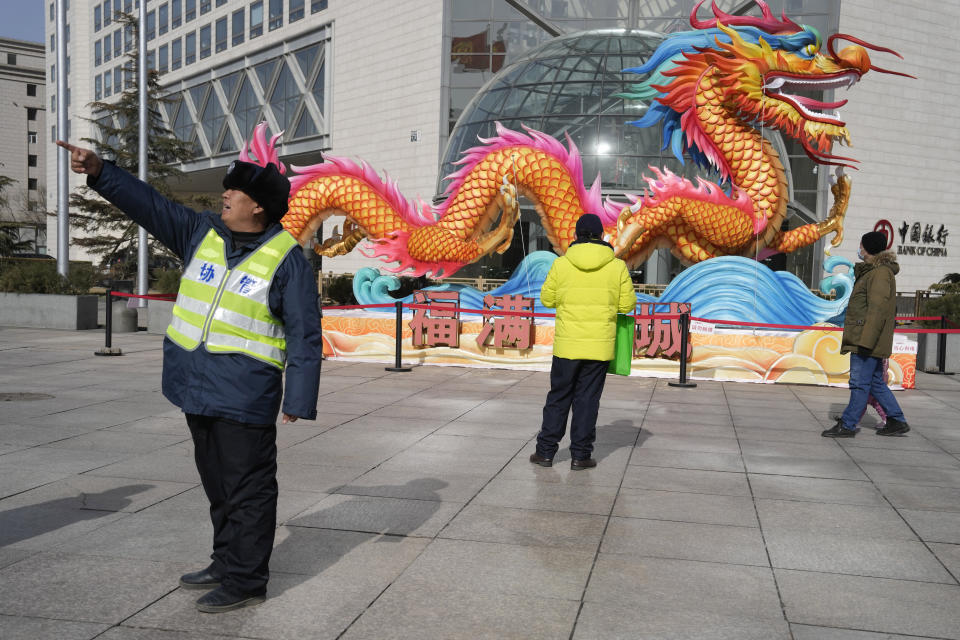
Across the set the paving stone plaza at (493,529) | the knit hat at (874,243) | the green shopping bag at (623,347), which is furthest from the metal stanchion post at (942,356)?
the green shopping bag at (623,347)

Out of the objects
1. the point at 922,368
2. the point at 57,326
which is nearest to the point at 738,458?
the point at 922,368

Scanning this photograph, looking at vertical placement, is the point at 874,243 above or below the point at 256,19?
A: below

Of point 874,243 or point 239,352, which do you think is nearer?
point 239,352

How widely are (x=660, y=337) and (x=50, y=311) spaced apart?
1294 centimetres

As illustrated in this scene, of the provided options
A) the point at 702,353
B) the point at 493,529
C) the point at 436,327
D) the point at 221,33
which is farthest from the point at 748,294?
the point at 221,33

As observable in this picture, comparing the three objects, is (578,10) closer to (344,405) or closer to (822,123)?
(822,123)

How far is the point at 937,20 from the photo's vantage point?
30984 millimetres

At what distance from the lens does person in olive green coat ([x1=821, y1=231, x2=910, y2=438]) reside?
24.2 feet

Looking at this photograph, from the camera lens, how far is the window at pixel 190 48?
4612 centimetres

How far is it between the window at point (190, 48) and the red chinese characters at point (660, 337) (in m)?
40.8

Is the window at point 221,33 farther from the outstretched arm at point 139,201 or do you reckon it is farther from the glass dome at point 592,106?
the outstretched arm at point 139,201

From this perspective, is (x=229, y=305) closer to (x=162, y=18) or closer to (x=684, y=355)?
(x=684, y=355)

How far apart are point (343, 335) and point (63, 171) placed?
8.99 m

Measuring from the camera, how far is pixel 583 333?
602 cm
